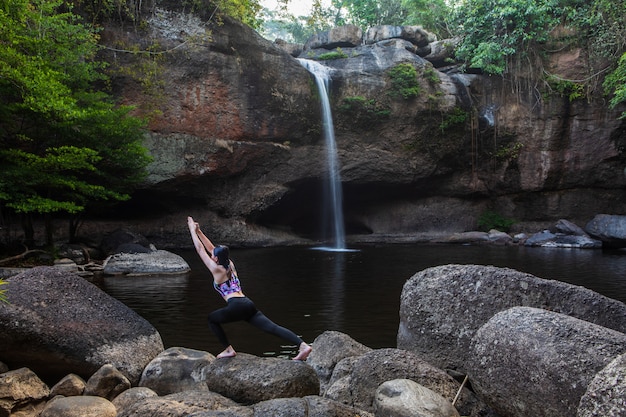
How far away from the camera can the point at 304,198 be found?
31703 millimetres

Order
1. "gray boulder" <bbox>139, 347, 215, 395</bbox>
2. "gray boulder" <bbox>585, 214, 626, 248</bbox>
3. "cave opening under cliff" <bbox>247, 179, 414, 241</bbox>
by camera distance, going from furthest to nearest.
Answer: "cave opening under cliff" <bbox>247, 179, 414, 241</bbox> < "gray boulder" <bbox>585, 214, 626, 248</bbox> < "gray boulder" <bbox>139, 347, 215, 395</bbox>

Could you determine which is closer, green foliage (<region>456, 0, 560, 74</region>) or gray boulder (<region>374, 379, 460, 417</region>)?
gray boulder (<region>374, 379, 460, 417</region>)

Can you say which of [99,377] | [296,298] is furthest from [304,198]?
[99,377]

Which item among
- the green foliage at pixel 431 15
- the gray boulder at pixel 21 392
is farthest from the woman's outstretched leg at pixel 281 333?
the green foliage at pixel 431 15

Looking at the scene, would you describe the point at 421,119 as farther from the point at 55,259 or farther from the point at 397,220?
the point at 55,259

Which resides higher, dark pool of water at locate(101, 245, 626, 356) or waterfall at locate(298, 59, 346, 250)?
waterfall at locate(298, 59, 346, 250)

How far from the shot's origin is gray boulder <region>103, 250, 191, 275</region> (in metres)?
15.6

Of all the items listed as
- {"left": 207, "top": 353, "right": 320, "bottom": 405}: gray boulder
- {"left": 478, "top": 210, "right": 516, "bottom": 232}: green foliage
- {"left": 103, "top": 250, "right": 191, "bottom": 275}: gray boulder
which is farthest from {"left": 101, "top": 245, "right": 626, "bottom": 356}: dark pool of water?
{"left": 478, "top": 210, "right": 516, "bottom": 232}: green foliage

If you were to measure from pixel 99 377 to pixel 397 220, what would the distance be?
2822 cm

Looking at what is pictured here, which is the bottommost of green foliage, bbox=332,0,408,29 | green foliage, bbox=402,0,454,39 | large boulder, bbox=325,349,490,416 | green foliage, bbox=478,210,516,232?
green foliage, bbox=478,210,516,232

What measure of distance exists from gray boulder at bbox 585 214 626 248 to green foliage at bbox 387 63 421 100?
39.3 ft

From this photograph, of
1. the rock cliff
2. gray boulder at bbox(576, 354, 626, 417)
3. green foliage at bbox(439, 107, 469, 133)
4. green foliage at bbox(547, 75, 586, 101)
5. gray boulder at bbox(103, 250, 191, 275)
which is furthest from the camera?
green foliage at bbox(439, 107, 469, 133)

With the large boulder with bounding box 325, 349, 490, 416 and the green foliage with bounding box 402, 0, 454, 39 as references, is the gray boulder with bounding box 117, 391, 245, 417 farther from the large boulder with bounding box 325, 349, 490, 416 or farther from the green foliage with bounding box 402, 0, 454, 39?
the green foliage with bounding box 402, 0, 454, 39

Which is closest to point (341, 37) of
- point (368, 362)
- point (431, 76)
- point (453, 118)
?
point (431, 76)
